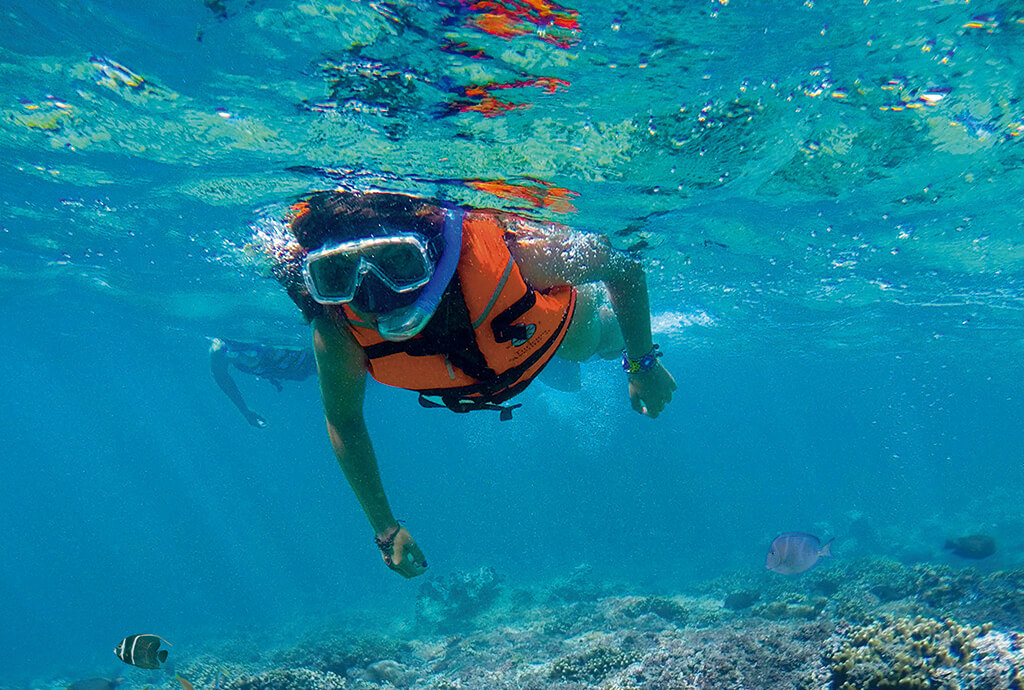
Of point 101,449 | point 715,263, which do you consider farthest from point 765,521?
point 101,449

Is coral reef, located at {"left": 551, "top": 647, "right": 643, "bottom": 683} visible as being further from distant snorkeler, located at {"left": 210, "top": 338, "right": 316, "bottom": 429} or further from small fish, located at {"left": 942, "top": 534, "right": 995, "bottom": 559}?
small fish, located at {"left": 942, "top": 534, "right": 995, "bottom": 559}

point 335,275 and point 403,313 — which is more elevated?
point 335,275

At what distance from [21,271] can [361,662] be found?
20232mm

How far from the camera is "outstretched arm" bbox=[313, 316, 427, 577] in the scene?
10.1 feet

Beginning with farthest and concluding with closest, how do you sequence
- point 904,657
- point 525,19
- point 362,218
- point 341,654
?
1. point 341,654
2. point 525,19
3. point 904,657
4. point 362,218

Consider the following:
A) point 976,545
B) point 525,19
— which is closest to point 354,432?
point 525,19

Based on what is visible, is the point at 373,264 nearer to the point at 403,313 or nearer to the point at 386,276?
the point at 386,276

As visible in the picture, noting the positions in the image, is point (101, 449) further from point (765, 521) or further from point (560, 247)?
point (560, 247)

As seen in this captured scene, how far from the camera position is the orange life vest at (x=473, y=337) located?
3.03 metres

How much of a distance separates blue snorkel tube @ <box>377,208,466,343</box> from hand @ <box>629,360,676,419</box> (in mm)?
1916

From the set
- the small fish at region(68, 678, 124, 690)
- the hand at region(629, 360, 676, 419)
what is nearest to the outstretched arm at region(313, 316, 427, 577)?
the hand at region(629, 360, 676, 419)

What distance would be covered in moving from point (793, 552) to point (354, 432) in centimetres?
744

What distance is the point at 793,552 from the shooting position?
26.1ft

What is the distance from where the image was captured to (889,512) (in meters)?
43.1
